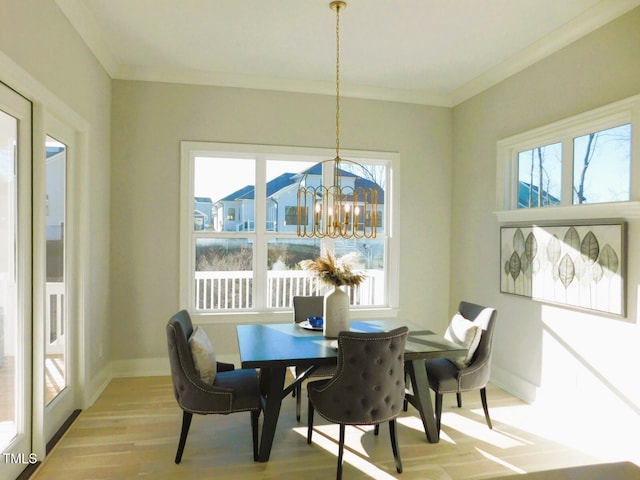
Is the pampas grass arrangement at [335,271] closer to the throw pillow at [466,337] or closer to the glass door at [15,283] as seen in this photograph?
the throw pillow at [466,337]

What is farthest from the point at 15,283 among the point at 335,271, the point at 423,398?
the point at 423,398

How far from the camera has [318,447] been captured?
2807 mm

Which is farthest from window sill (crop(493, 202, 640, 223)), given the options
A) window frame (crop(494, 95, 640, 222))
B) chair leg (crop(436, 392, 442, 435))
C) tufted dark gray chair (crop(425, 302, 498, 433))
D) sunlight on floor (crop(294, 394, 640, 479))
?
chair leg (crop(436, 392, 442, 435))

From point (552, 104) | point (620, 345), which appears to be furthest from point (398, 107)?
point (620, 345)

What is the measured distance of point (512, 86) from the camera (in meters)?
3.88

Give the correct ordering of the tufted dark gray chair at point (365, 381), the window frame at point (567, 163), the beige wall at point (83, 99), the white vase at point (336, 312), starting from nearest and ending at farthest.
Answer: the beige wall at point (83, 99), the tufted dark gray chair at point (365, 381), the window frame at point (567, 163), the white vase at point (336, 312)

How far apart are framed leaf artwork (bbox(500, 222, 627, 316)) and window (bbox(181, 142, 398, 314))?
5.70 ft

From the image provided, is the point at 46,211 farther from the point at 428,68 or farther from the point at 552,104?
the point at 552,104

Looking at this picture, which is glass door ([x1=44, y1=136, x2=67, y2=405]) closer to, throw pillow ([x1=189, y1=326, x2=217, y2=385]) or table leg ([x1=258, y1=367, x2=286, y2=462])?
throw pillow ([x1=189, y1=326, x2=217, y2=385])

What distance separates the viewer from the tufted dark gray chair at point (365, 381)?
2.34m

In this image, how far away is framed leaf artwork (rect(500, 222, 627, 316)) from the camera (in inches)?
113

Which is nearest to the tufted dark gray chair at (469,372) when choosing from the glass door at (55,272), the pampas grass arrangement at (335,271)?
the pampas grass arrangement at (335,271)

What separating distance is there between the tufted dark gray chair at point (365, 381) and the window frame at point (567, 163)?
1.76 meters

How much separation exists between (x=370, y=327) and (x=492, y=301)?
4.98 feet
